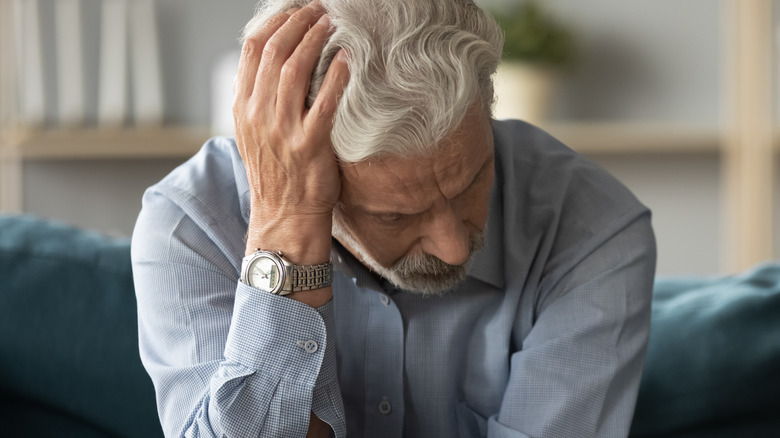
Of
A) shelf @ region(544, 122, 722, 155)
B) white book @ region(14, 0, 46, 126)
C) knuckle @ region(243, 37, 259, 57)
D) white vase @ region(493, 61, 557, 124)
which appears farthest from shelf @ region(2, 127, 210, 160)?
knuckle @ region(243, 37, 259, 57)

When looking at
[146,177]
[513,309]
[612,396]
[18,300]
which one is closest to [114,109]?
[146,177]

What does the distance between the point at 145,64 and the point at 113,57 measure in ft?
A: 0.34

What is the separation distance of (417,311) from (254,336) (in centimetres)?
29

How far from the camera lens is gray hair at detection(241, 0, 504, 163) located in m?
0.97

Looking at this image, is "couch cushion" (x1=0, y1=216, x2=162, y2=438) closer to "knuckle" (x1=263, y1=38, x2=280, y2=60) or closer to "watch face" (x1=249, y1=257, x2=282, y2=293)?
"watch face" (x1=249, y1=257, x2=282, y2=293)

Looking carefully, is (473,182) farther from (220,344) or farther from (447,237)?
(220,344)

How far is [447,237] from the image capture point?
1.06 meters

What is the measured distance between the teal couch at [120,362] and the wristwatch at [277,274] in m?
0.46

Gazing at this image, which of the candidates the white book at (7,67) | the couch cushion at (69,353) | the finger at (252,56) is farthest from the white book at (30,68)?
the finger at (252,56)

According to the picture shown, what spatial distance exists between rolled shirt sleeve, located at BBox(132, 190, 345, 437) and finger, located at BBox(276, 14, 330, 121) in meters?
0.23

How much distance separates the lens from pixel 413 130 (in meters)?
0.99

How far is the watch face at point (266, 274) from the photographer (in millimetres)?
1037

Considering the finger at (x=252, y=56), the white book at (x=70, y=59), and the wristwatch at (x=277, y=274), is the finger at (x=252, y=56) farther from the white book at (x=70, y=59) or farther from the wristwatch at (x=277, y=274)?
the white book at (x=70, y=59)

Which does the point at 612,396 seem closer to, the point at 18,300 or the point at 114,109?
the point at 18,300
